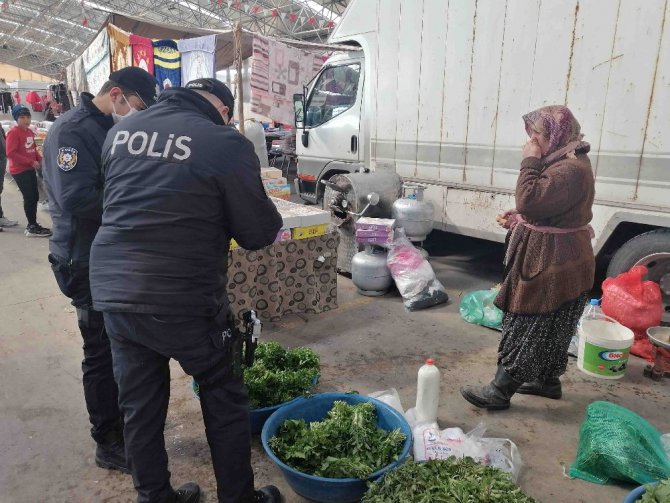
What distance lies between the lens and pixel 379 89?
5.66 m

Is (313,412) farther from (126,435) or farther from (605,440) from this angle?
(605,440)

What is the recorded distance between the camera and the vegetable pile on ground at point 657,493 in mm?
1664

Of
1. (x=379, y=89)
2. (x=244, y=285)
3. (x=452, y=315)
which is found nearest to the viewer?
(x=244, y=285)

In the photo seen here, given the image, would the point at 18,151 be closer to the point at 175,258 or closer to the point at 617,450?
the point at 175,258

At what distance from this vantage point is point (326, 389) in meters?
3.26

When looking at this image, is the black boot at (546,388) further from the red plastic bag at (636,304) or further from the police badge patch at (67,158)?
the police badge patch at (67,158)

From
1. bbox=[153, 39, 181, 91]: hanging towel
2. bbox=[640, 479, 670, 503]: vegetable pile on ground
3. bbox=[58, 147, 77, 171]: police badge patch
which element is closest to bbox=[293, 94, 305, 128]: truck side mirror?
bbox=[153, 39, 181, 91]: hanging towel

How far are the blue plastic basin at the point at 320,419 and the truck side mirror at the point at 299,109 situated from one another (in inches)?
172

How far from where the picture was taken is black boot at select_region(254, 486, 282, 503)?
2182mm

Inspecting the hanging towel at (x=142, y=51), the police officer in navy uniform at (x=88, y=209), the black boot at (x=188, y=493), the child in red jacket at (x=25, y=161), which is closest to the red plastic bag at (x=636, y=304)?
the black boot at (x=188, y=493)

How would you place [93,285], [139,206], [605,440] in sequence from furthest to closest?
[605,440] → [93,285] → [139,206]

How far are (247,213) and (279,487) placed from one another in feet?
4.70

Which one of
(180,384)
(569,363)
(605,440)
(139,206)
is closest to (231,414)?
(139,206)

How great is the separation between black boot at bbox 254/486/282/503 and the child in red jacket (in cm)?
684
